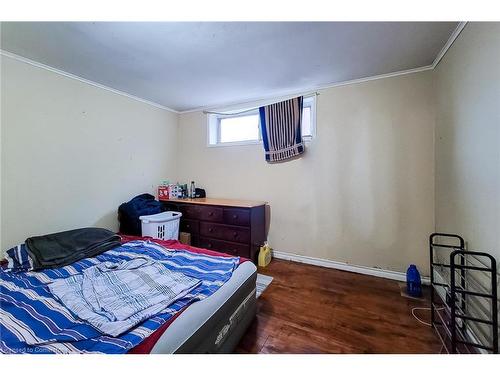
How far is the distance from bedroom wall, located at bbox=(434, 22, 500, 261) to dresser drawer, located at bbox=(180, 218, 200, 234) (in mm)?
2674

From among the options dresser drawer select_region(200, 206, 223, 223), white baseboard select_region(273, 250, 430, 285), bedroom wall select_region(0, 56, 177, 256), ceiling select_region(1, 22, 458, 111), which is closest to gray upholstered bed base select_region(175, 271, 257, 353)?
dresser drawer select_region(200, 206, 223, 223)

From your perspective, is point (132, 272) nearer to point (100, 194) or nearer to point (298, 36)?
point (100, 194)

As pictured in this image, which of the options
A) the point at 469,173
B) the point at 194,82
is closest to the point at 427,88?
the point at 469,173

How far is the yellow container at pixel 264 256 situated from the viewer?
256cm

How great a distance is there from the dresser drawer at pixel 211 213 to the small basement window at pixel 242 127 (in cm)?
108

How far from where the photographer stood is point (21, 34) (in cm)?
160

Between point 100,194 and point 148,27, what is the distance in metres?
1.99

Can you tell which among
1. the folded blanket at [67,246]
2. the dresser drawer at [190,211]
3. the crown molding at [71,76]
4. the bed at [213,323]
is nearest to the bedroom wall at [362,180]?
the dresser drawer at [190,211]

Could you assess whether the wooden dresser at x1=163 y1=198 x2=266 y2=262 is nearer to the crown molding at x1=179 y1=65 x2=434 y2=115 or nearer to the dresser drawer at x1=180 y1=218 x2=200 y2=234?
the dresser drawer at x1=180 y1=218 x2=200 y2=234

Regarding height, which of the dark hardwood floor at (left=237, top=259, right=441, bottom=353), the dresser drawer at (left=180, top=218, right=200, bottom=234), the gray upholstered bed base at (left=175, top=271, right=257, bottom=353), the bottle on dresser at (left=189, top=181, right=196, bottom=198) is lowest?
the dark hardwood floor at (left=237, top=259, right=441, bottom=353)

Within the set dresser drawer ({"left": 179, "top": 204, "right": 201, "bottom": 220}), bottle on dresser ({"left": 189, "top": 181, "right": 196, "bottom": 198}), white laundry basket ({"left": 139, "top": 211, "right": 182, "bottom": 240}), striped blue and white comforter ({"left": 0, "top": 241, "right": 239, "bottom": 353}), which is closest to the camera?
striped blue and white comforter ({"left": 0, "top": 241, "right": 239, "bottom": 353})

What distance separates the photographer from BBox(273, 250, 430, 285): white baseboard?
7.26 feet

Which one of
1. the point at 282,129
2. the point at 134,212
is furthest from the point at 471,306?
the point at 134,212

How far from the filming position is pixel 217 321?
1096mm
